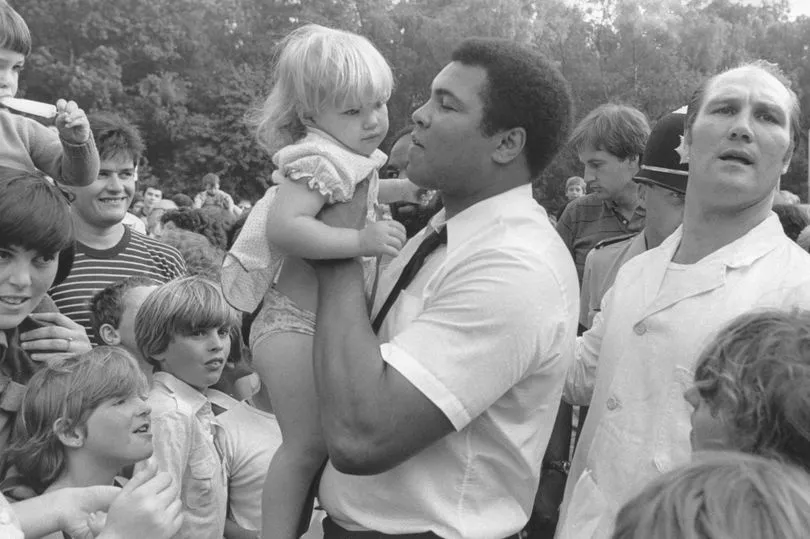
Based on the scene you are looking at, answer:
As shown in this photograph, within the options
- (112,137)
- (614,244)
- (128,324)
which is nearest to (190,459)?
(128,324)

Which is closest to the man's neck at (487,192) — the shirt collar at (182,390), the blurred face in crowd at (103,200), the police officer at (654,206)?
the police officer at (654,206)

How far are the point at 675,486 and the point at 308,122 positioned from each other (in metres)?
1.75

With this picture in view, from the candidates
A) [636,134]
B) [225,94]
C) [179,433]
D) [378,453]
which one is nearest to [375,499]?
[378,453]

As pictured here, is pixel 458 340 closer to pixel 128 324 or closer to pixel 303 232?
pixel 303 232

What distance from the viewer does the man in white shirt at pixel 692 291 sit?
2.24 meters

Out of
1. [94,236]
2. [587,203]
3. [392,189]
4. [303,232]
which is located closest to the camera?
[303,232]

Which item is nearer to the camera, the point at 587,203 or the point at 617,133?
the point at 617,133

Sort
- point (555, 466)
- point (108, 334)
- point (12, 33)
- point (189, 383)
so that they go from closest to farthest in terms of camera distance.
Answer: point (555, 466)
point (12, 33)
point (189, 383)
point (108, 334)

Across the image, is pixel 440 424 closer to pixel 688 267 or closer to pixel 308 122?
pixel 688 267

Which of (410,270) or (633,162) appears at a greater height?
(410,270)

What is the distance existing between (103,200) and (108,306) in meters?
0.60

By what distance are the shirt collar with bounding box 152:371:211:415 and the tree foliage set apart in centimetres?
2869

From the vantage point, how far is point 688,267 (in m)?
2.38

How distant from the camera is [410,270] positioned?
2.26 metres
